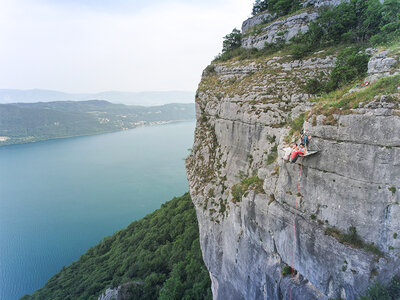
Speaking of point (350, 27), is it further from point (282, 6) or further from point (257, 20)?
point (257, 20)

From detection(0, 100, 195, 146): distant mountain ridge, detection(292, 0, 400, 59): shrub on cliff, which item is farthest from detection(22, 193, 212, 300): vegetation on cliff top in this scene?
detection(0, 100, 195, 146): distant mountain ridge

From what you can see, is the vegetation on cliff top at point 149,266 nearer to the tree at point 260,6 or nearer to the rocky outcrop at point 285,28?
the rocky outcrop at point 285,28

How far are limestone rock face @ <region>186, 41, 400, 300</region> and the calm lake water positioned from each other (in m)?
29.9

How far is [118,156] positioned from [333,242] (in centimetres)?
8033

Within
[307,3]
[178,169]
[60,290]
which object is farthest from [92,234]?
[307,3]

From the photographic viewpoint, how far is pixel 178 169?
59344mm

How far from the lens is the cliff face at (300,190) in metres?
5.49

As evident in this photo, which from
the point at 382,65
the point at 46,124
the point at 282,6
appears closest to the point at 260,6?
the point at 282,6

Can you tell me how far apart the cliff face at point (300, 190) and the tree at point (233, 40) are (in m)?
5.90

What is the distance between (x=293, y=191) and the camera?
7453 millimetres

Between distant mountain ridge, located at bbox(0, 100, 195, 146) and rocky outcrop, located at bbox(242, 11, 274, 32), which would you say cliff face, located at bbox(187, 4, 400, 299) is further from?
distant mountain ridge, located at bbox(0, 100, 195, 146)

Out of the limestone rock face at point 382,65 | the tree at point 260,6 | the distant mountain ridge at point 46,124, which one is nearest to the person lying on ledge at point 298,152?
the limestone rock face at point 382,65

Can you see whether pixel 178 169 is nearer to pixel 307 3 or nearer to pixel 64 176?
pixel 64 176

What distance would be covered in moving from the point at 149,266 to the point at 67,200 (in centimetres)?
3849
